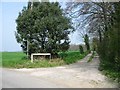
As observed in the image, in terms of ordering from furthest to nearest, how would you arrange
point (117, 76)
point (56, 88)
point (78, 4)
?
point (78, 4) < point (117, 76) < point (56, 88)

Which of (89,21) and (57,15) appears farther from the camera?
(57,15)

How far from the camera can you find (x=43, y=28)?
31141mm

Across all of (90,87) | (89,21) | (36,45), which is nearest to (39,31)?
(36,45)

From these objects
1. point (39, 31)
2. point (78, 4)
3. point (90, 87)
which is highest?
point (78, 4)

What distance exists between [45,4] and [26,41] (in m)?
4.44

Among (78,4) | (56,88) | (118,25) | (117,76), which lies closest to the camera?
(56,88)

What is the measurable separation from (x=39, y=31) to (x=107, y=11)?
842 cm

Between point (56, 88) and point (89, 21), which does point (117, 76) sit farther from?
point (89, 21)

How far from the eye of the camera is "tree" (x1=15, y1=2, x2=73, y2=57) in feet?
103

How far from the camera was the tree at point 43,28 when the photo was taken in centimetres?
3130

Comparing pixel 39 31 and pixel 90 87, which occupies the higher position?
pixel 39 31

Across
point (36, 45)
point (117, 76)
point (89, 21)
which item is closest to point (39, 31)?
point (36, 45)

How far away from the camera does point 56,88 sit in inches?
506

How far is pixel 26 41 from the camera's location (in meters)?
32.5
